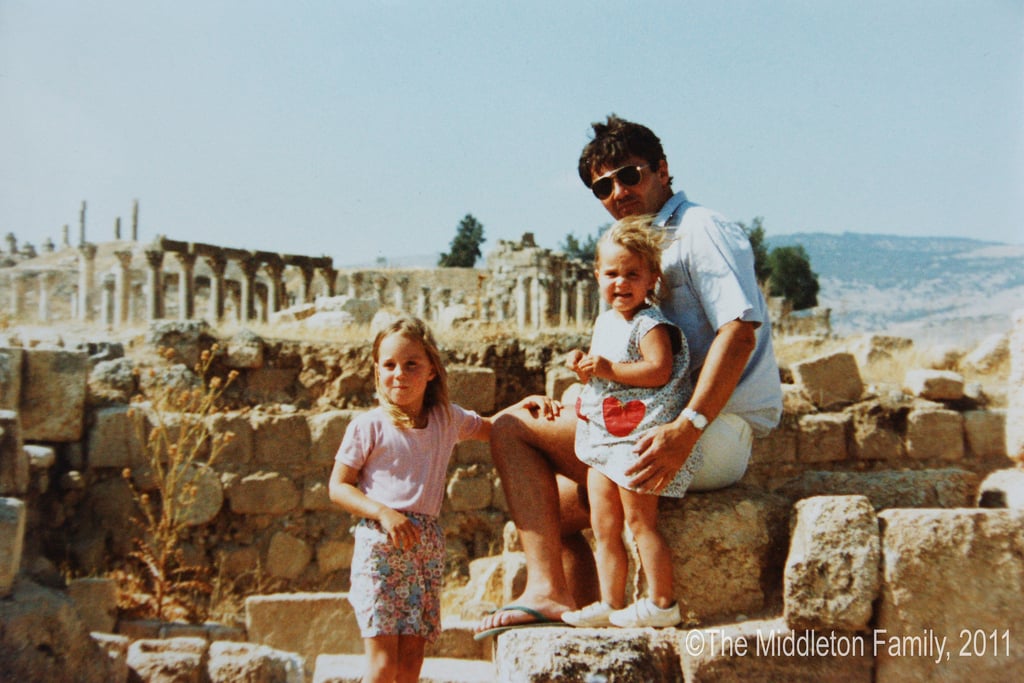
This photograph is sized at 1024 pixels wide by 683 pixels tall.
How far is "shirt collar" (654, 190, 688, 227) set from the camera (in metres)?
3.65

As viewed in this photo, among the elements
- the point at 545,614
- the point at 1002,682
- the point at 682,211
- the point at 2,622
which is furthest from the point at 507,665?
the point at 2,622

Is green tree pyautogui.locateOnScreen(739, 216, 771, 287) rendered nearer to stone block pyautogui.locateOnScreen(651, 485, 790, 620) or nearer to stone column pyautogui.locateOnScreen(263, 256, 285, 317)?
stone column pyautogui.locateOnScreen(263, 256, 285, 317)

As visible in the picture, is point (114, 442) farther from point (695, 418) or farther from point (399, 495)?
point (695, 418)

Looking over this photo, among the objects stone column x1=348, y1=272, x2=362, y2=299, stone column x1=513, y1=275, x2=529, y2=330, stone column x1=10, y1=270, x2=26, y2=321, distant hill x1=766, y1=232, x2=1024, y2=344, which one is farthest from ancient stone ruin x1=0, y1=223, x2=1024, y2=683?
distant hill x1=766, y1=232, x2=1024, y2=344

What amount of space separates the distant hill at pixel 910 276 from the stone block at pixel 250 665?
84473 mm

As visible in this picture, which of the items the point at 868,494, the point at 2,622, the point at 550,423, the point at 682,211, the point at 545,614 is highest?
the point at 682,211

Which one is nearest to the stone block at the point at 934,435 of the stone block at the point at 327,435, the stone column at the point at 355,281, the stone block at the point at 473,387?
the stone block at the point at 473,387

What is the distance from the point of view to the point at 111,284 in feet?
128

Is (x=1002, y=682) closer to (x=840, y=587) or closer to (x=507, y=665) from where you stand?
(x=840, y=587)

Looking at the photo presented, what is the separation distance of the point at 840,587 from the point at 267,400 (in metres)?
7.31

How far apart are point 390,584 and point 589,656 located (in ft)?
3.37

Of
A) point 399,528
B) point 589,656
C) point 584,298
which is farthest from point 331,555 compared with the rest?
point 584,298

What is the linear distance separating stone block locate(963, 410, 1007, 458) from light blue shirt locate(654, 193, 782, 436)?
7.08m

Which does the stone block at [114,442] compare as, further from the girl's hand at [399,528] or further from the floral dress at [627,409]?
the floral dress at [627,409]
